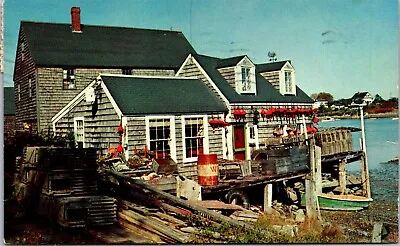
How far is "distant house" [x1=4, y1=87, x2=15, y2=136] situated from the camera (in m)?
6.93

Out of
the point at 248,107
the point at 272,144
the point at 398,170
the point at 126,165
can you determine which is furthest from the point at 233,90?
the point at 398,170

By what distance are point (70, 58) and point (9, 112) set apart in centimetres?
87

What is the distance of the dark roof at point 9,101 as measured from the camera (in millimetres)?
6918

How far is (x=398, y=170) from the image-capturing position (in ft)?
23.5

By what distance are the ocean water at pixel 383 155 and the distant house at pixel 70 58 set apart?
221cm

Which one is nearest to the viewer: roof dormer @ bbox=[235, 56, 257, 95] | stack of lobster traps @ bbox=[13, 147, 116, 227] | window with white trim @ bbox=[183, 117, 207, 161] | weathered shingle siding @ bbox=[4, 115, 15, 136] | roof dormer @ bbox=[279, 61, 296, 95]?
stack of lobster traps @ bbox=[13, 147, 116, 227]

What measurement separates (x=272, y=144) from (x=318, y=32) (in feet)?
4.54

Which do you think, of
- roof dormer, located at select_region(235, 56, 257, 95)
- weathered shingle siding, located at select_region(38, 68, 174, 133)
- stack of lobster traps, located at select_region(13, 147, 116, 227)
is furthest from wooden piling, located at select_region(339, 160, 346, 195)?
weathered shingle siding, located at select_region(38, 68, 174, 133)

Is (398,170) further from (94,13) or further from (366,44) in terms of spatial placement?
(94,13)

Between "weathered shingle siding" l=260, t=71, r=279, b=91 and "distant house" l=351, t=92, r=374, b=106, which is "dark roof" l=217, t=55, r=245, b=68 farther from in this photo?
"distant house" l=351, t=92, r=374, b=106

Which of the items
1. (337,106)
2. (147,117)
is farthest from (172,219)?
(337,106)

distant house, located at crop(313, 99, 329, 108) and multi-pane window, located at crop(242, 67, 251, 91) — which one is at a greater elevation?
multi-pane window, located at crop(242, 67, 251, 91)

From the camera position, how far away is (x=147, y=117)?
22.6ft

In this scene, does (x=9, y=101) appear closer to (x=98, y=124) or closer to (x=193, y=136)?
(x=98, y=124)
